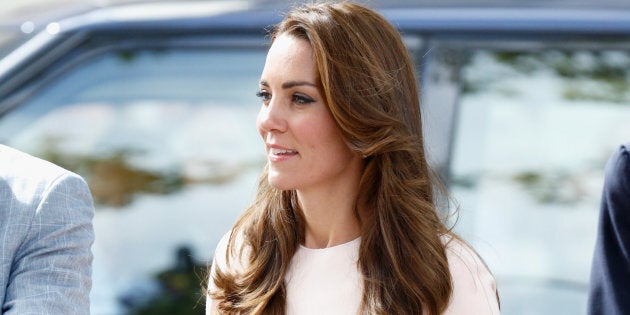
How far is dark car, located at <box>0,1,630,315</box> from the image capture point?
3.12 meters

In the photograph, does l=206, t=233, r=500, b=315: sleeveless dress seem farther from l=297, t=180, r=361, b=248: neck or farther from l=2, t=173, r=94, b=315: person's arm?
l=2, t=173, r=94, b=315: person's arm

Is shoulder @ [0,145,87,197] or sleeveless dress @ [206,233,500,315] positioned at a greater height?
shoulder @ [0,145,87,197]

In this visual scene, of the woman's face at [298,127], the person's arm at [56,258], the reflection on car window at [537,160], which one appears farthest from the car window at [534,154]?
the person's arm at [56,258]

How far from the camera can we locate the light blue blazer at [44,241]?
7.54 ft

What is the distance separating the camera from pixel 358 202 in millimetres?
2553

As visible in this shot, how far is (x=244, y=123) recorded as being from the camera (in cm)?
343

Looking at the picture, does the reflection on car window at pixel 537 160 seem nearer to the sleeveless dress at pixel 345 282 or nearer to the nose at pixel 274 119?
the sleeveless dress at pixel 345 282

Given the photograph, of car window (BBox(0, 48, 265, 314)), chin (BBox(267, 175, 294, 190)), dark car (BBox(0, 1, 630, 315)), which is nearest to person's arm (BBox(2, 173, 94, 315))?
chin (BBox(267, 175, 294, 190))

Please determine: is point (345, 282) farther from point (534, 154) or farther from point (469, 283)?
point (534, 154)

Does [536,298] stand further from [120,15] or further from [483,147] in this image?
[120,15]

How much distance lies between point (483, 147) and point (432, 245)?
0.78m

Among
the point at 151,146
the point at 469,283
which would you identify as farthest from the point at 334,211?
the point at 151,146

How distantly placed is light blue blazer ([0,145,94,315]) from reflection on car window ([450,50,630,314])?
1098 mm

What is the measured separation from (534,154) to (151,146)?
1082 millimetres
